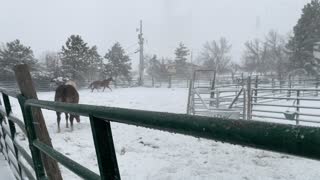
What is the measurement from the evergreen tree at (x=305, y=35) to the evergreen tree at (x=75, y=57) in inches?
934

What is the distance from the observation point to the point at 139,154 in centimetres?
579

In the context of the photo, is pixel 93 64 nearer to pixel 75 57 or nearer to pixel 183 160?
pixel 75 57

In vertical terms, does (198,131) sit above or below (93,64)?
below

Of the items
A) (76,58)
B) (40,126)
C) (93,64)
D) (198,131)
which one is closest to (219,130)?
(198,131)

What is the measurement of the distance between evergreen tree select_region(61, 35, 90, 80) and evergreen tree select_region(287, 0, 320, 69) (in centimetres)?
2371

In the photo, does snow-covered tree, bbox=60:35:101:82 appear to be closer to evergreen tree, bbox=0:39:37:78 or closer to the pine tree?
evergreen tree, bbox=0:39:37:78

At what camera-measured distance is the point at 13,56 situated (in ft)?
107

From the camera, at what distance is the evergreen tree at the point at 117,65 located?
41406 millimetres

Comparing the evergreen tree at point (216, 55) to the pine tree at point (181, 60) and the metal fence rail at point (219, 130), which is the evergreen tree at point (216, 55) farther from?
the metal fence rail at point (219, 130)

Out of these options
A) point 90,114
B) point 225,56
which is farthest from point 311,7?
point 90,114

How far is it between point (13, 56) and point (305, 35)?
Result: 103 ft

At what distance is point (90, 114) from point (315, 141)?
77cm

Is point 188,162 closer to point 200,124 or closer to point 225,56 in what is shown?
point 200,124

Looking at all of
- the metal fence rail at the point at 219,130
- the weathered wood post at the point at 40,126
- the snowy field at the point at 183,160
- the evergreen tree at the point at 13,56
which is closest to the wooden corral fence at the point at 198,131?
the metal fence rail at the point at 219,130
